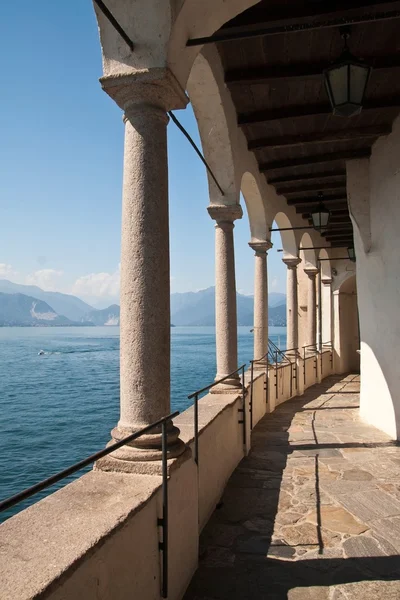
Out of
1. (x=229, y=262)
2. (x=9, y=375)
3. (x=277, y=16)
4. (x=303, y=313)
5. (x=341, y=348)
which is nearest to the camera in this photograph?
(x=277, y=16)

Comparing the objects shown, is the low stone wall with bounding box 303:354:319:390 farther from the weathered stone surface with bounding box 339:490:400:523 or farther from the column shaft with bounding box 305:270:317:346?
the weathered stone surface with bounding box 339:490:400:523

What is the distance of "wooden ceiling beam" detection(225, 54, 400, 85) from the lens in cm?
573

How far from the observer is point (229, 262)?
7.38 m

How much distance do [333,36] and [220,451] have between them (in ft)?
15.8

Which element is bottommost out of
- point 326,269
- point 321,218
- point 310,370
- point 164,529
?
point 310,370

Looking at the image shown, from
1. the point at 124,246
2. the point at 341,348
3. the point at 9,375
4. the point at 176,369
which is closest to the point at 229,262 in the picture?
the point at 124,246

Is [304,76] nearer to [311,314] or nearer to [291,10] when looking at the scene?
[291,10]

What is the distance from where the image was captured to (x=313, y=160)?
941 centimetres

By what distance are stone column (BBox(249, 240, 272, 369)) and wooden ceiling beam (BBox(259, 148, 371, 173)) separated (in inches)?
69.6

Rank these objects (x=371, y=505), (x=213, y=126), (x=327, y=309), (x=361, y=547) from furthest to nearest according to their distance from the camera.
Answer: (x=327, y=309) < (x=213, y=126) < (x=371, y=505) < (x=361, y=547)

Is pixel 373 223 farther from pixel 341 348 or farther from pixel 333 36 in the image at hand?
pixel 341 348

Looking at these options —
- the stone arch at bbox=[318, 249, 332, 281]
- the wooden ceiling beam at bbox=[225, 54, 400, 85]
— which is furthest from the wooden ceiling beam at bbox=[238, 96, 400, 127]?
the stone arch at bbox=[318, 249, 332, 281]

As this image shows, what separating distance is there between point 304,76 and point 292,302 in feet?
27.9

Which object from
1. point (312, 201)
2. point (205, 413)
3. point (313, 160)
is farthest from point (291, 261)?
point (205, 413)
